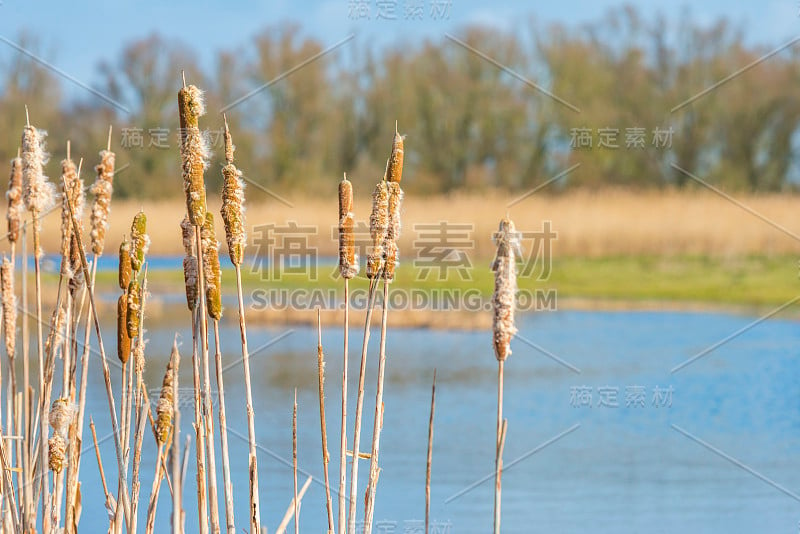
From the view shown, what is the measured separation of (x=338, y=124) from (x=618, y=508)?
22313 millimetres

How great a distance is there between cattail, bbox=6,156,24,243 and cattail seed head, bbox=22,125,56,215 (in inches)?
3.2

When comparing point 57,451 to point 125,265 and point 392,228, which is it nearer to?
point 125,265

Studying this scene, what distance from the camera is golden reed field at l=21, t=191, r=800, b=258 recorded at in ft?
52.4

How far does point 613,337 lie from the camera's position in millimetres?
10320

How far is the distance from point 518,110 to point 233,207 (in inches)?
990

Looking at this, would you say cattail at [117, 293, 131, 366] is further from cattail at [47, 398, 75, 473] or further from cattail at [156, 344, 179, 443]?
cattail at [47, 398, 75, 473]

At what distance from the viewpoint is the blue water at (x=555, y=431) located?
183 inches

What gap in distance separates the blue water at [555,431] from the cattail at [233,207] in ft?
8.15

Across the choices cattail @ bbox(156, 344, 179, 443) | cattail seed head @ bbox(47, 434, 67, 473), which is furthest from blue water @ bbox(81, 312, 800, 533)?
cattail @ bbox(156, 344, 179, 443)

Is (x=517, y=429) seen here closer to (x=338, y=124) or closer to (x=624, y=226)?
(x=624, y=226)

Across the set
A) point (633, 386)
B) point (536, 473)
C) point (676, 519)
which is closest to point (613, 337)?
point (633, 386)

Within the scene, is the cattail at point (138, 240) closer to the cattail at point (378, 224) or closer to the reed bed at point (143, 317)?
the reed bed at point (143, 317)

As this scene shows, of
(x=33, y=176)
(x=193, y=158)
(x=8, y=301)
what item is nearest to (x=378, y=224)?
(x=193, y=158)

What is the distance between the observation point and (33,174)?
2.27 m
